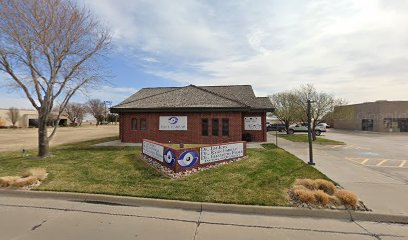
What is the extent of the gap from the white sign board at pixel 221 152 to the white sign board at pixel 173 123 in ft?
23.9

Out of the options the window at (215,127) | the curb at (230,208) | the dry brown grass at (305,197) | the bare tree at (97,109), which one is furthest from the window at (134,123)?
the bare tree at (97,109)

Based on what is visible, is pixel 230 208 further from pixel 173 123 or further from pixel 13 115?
pixel 13 115

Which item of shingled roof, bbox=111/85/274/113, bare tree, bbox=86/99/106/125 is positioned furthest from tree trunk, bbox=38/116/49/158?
bare tree, bbox=86/99/106/125

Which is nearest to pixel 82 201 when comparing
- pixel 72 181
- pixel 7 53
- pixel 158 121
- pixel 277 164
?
pixel 72 181

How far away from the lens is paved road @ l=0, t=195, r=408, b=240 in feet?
14.7

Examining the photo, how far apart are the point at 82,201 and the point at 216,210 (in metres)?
3.76

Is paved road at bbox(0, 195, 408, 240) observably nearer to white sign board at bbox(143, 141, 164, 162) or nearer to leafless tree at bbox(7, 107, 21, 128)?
white sign board at bbox(143, 141, 164, 162)

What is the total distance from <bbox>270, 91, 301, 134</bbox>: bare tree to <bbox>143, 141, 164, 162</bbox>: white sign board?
2235 cm

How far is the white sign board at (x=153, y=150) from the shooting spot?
34.3ft

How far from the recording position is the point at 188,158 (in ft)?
31.0

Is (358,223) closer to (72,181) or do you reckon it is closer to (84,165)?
(72,181)

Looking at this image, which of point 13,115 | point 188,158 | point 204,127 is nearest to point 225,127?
point 204,127

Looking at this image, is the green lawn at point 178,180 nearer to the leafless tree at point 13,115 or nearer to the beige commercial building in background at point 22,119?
the leafless tree at point 13,115

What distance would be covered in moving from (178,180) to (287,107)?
28732 mm
